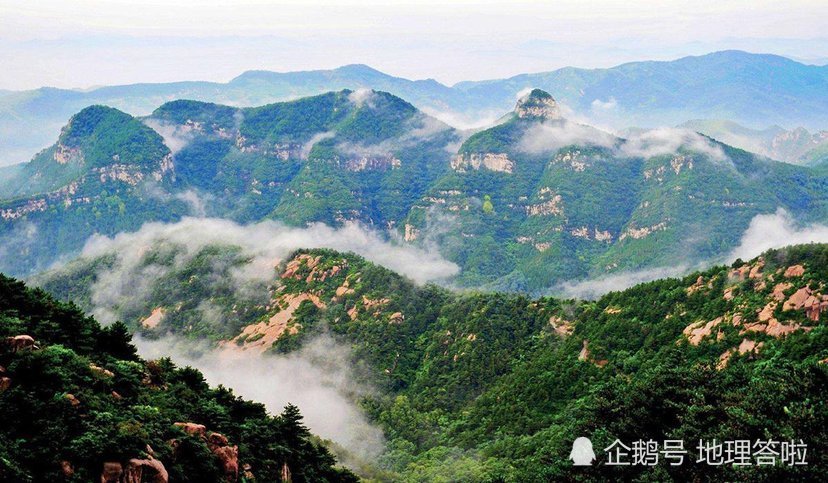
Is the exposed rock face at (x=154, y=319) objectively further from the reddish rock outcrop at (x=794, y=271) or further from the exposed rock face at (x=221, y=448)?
the reddish rock outcrop at (x=794, y=271)

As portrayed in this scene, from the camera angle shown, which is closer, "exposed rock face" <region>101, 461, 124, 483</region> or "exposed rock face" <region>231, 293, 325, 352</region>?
"exposed rock face" <region>101, 461, 124, 483</region>

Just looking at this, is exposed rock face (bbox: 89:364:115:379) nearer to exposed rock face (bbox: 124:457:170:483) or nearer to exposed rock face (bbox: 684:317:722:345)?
exposed rock face (bbox: 124:457:170:483)

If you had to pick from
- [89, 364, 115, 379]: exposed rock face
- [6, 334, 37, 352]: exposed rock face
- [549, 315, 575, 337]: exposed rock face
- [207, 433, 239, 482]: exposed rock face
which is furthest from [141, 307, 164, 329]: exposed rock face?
[207, 433, 239, 482]: exposed rock face

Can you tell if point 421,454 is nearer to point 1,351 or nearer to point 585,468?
point 585,468

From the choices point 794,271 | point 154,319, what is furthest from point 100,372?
point 154,319

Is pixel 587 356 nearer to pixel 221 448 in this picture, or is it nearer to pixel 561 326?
pixel 561 326

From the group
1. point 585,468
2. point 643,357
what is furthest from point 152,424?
point 643,357
